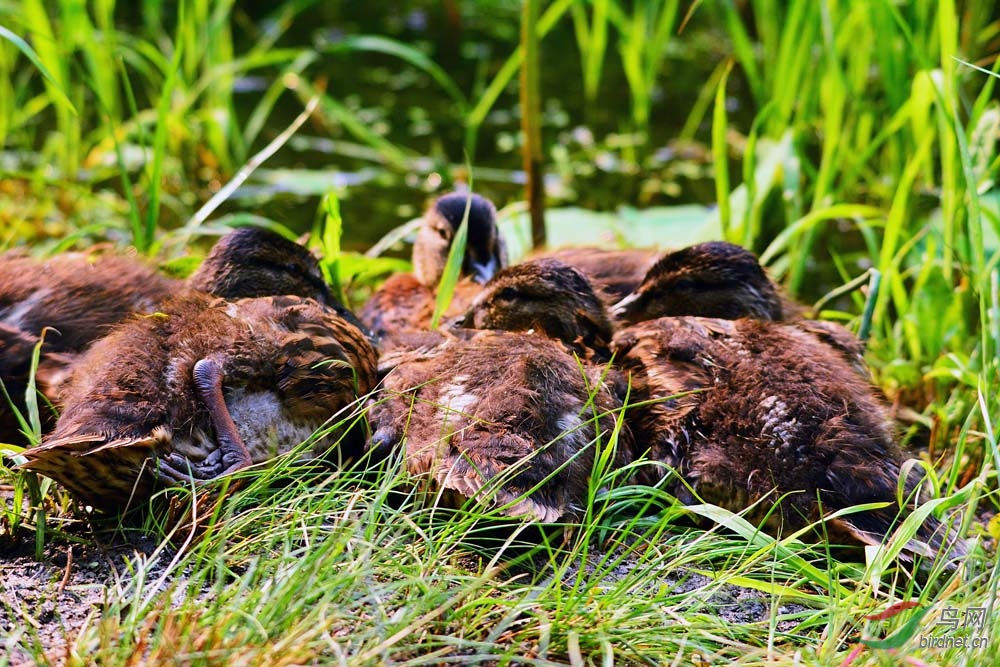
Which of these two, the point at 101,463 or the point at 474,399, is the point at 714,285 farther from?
the point at 101,463

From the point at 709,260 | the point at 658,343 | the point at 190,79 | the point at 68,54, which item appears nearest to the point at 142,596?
the point at 658,343

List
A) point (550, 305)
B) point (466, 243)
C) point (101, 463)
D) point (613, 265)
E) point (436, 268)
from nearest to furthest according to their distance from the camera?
point (101, 463) < point (550, 305) < point (613, 265) < point (466, 243) < point (436, 268)

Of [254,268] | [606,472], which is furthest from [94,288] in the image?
[606,472]

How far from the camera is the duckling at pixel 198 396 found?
3.22 m

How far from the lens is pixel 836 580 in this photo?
127 inches

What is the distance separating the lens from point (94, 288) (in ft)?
13.1

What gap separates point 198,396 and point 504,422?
3.11ft

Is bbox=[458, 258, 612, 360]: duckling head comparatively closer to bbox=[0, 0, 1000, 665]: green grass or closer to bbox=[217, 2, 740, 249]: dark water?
bbox=[0, 0, 1000, 665]: green grass

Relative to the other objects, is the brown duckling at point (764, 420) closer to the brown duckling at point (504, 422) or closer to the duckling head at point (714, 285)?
the brown duckling at point (504, 422)

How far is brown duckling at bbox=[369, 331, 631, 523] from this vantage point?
10.8ft

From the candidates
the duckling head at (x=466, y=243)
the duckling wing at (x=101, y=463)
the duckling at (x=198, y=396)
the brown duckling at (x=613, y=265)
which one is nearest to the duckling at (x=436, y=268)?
the duckling head at (x=466, y=243)

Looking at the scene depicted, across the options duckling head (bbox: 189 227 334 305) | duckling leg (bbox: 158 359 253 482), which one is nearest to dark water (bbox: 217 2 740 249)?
duckling head (bbox: 189 227 334 305)

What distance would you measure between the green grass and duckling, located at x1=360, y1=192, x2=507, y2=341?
0.17 meters

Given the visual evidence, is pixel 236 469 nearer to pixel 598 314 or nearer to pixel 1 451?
pixel 1 451
